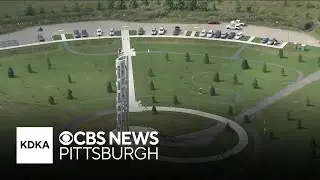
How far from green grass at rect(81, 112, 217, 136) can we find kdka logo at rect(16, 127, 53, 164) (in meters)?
11.4

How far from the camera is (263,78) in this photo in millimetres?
101938

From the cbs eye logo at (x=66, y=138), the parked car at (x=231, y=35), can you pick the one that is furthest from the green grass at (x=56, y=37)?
the cbs eye logo at (x=66, y=138)

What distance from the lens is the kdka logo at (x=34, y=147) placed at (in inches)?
2800

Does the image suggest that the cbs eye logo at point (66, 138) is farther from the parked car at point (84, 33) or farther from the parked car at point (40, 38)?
the parked car at point (84, 33)

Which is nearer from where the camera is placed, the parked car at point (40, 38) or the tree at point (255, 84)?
the tree at point (255, 84)

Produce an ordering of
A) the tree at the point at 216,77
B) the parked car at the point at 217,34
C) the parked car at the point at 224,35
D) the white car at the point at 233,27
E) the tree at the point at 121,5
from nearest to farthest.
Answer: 1. the tree at the point at 216,77
2. the parked car at the point at 224,35
3. the parked car at the point at 217,34
4. the white car at the point at 233,27
5. the tree at the point at 121,5

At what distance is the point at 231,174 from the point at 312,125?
17.7 meters

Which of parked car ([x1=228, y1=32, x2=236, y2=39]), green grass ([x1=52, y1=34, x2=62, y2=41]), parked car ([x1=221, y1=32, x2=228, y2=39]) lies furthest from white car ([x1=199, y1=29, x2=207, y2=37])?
green grass ([x1=52, y1=34, x2=62, y2=41])

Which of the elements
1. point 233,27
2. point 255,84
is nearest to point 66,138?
point 255,84

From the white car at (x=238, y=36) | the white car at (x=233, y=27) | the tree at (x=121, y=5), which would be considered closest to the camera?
the white car at (x=238, y=36)

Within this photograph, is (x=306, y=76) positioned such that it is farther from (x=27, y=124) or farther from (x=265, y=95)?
(x=27, y=124)

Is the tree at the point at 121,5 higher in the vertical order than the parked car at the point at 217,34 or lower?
higher

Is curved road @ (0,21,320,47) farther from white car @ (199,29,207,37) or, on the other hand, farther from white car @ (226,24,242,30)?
white car @ (199,29,207,37)

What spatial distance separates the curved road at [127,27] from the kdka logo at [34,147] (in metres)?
51.3
